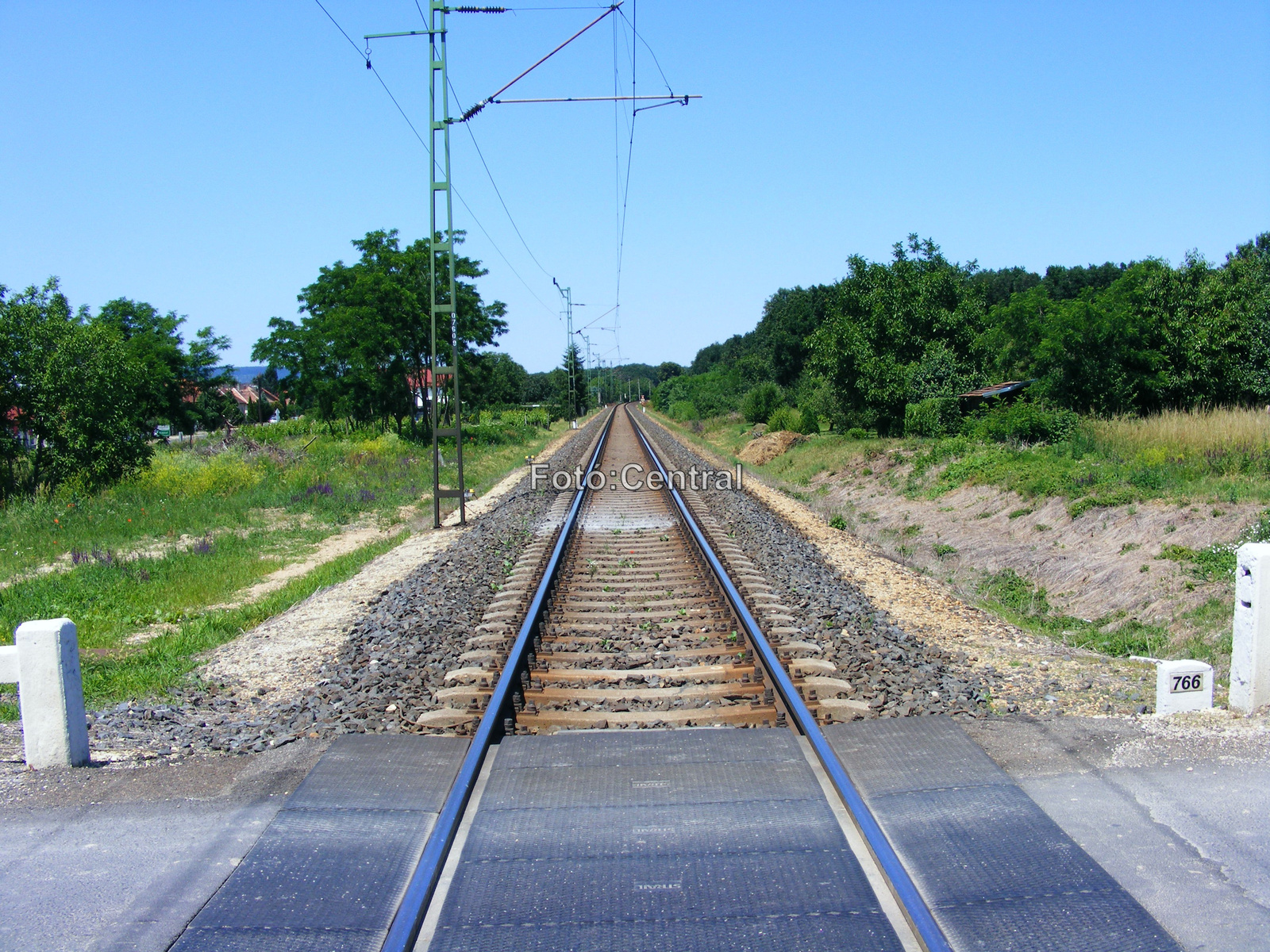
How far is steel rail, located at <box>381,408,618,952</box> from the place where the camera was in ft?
10.6

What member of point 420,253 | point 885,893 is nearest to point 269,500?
point 885,893

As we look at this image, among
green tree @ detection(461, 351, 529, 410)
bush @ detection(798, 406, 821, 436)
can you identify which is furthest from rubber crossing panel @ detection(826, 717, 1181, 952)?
green tree @ detection(461, 351, 529, 410)

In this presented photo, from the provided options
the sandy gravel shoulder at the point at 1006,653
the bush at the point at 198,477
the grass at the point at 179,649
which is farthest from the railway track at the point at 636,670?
the bush at the point at 198,477

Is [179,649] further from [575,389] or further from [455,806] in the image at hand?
[575,389]

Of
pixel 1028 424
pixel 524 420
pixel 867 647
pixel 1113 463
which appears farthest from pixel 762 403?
pixel 867 647

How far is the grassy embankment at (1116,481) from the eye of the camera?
8484mm

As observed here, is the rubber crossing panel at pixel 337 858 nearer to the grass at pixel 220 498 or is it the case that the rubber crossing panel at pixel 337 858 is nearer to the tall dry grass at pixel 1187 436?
the grass at pixel 220 498

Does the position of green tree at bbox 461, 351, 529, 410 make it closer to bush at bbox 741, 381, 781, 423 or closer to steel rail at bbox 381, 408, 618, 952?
bush at bbox 741, 381, 781, 423

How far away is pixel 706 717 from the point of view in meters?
5.56

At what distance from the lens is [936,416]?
23.9 m

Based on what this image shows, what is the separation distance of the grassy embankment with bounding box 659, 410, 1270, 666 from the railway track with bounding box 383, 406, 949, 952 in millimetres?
3255

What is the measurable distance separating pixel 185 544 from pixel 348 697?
→ 1019 cm

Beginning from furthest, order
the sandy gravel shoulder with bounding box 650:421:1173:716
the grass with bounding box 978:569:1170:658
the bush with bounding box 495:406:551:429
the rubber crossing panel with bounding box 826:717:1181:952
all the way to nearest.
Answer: the bush with bounding box 495:406:551:429 → the grass with bounding box 978:569:1170:658 → the sandy gravel shoulder with bounding box 650:421:1173:716 → the rubber crossing panel with bounding box 826:717:1181:952

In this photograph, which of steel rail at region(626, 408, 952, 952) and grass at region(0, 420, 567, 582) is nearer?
steel rail at region(626, 408, 952, 952)
